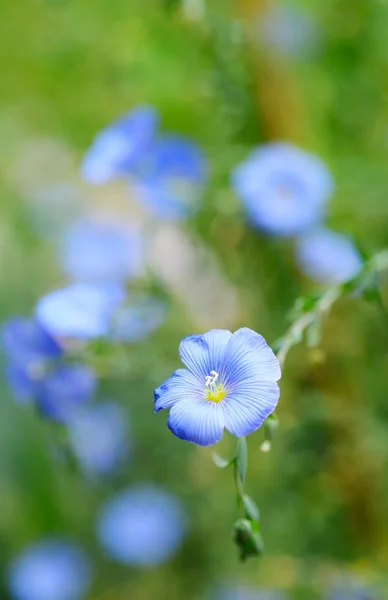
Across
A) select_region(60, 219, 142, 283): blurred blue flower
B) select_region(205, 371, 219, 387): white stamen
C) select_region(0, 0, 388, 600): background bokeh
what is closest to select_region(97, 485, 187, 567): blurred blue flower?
select_region(0, 0, 388, 600): background bokeh

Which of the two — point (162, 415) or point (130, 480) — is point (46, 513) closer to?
point (130, 480)

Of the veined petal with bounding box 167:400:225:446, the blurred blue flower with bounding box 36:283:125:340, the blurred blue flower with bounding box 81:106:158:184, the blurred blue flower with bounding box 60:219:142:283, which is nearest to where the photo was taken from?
the veined petal with bounding box 167:400:225:446

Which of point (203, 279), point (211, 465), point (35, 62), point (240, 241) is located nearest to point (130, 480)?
point (211, 465)

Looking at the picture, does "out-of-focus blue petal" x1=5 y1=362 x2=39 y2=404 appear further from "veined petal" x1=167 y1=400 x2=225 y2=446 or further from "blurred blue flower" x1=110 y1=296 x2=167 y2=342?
"veined petal" x1=167 y1=400 x2=225 y2=446

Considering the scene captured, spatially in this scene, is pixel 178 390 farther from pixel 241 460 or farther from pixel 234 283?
pixel 234 283

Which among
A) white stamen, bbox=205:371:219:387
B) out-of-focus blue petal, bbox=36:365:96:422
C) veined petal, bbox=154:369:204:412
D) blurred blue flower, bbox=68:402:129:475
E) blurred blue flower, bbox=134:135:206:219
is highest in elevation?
blurred blue flower, bbox=134:135:206:219

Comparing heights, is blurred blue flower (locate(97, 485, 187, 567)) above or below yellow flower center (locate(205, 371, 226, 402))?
above
